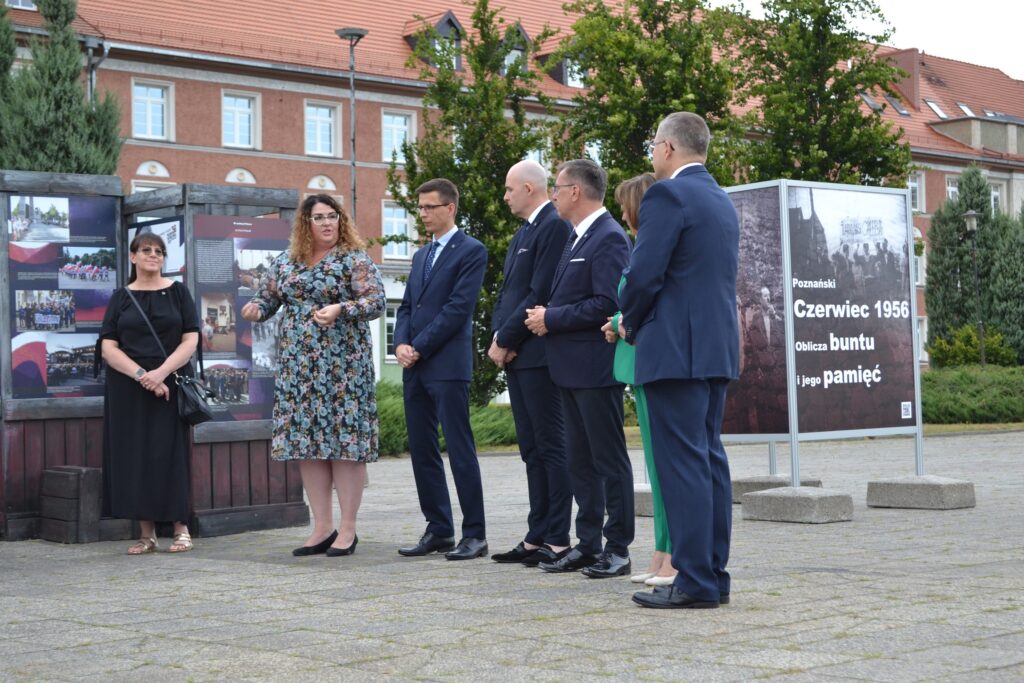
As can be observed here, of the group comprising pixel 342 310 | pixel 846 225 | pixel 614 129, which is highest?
pixel 614 129

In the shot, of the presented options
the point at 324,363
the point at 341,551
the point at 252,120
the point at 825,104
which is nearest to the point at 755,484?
the point at 341,551

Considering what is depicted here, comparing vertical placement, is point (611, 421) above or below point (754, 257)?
below

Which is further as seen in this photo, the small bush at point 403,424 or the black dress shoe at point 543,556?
the small bush at point 403,424

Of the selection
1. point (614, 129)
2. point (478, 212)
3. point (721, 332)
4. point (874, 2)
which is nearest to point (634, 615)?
point (721, 332)

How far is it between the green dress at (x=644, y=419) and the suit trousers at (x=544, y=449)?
0.76 metres

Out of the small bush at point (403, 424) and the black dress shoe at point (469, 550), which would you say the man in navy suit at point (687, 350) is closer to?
the black dress shoe at point (469, 550)

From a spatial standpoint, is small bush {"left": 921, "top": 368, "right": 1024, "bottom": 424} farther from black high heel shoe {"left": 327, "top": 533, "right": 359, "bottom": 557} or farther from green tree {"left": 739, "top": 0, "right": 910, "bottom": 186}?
black high heel shoe {"left": 327, "top": 533, "right": 359, "bottom": 557}

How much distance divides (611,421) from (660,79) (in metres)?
25.8

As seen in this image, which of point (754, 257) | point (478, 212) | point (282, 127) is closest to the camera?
point (754, 257)

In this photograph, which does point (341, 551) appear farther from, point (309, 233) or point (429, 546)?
point (309, 233)

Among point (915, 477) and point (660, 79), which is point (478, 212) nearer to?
point (660, 79)

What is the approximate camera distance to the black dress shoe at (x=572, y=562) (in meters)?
7.44

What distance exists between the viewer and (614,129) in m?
32.4

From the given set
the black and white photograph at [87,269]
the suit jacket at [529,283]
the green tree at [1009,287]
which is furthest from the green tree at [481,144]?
the green tree at [1009,287]
